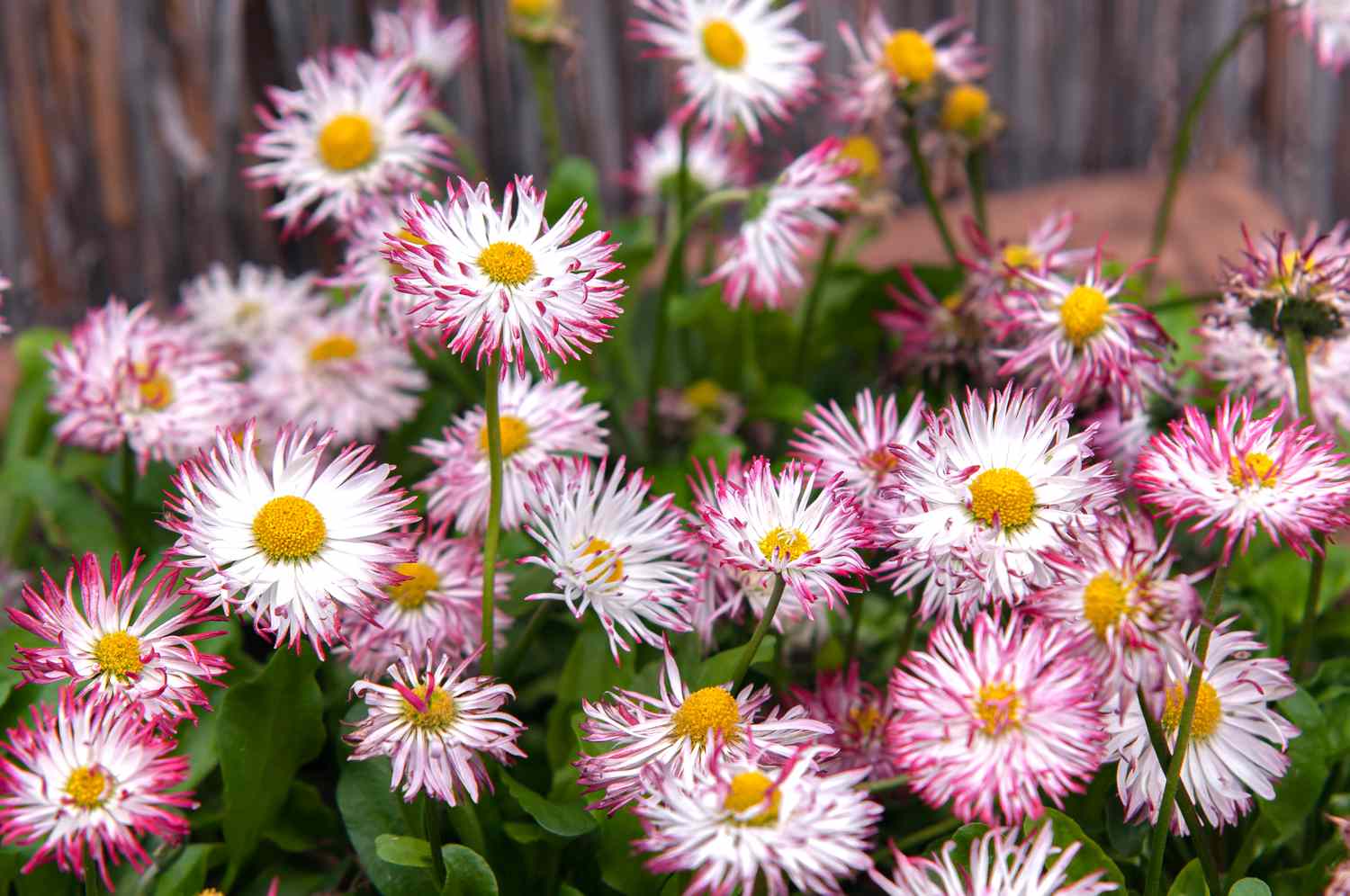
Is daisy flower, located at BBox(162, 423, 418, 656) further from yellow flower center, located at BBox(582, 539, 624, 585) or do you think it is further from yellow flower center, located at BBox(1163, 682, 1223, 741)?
yellow flower center, located at BBox(1163, 682, 1223, 741)

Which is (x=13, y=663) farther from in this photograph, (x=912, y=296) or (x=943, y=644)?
(x=912, y=296)

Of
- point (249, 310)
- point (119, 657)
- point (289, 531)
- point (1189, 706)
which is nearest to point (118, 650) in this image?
point (119, 657)

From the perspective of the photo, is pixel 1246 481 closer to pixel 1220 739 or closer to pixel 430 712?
pixel 1220 739

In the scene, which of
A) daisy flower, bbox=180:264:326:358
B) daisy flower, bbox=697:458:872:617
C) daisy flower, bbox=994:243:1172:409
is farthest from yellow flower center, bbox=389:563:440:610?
daisy flower, bbox=180:264:326:358

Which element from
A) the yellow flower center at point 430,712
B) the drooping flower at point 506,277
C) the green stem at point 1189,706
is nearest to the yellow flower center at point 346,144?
the drooping flower at point 506,277

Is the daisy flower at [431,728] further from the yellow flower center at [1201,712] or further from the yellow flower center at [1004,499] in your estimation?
the yellow flower center at [1201,712]

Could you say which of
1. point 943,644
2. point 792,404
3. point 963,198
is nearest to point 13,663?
point 943,644
